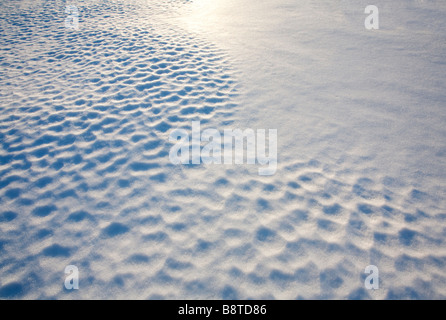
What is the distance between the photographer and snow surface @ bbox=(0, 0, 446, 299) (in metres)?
2.42

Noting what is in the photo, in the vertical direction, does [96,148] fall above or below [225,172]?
above

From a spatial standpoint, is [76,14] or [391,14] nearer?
[391,14]

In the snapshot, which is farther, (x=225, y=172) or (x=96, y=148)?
(x=96, y=148)

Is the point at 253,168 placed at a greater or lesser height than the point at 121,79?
lesser

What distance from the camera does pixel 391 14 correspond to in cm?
763

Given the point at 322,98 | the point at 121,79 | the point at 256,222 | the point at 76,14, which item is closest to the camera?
the point at 256,222

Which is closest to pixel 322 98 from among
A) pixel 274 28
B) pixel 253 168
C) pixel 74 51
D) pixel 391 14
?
pixel 253 168

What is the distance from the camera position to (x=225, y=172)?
337 centimetres

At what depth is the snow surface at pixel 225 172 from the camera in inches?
95.3

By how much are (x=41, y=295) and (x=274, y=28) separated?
8.46m

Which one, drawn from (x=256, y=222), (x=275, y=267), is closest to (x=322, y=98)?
(x=256, y=222)

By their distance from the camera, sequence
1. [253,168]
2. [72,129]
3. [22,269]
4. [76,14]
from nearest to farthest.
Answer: [22,269], [253,168], [72,129], [76,14]
